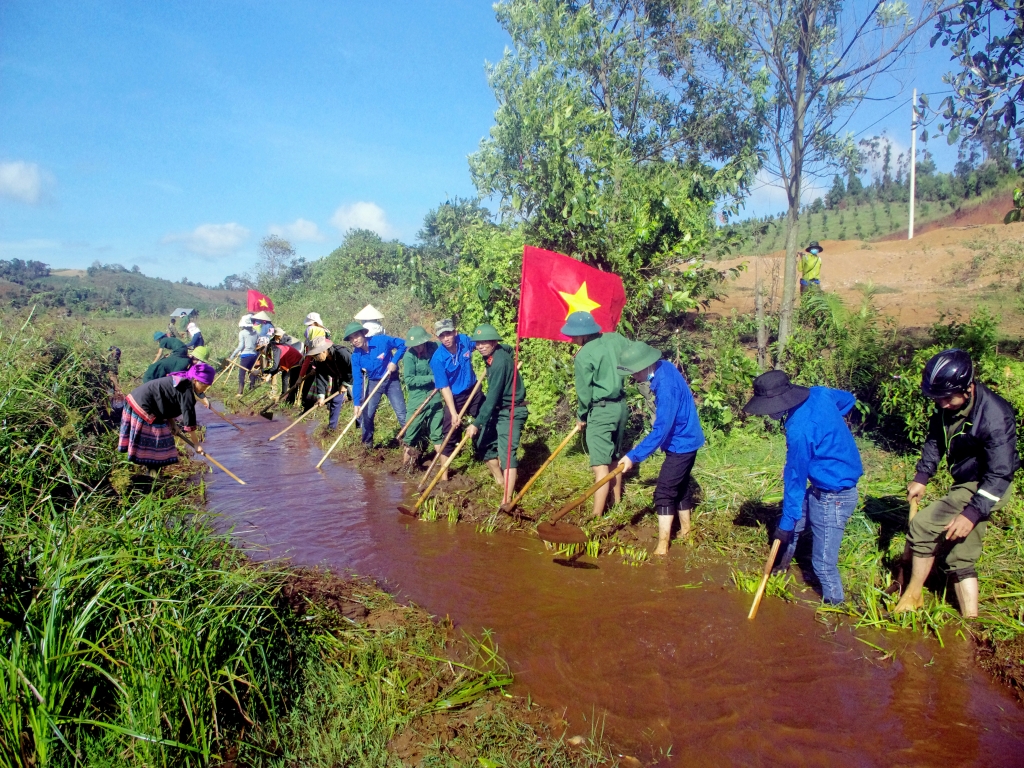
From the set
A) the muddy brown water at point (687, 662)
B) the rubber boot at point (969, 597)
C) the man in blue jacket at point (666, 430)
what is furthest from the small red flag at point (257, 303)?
the rubber boot at point (969, 597)

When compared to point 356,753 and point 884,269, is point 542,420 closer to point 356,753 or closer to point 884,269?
point 356,753

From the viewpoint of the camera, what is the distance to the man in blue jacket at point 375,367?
29.7ft

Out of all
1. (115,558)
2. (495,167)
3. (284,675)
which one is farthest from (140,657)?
(495,167)

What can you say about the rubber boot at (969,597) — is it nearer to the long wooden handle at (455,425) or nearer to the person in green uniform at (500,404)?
the person in green uniform at (500,404)

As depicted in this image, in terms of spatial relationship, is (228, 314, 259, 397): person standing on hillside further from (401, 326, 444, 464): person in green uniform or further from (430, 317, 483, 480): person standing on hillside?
(430, 317, 483, 480): person standing on hillside

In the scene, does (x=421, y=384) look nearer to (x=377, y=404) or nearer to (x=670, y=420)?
(x=377, y=404)

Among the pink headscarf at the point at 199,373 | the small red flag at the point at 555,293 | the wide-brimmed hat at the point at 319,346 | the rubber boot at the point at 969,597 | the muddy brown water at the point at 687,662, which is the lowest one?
the muddy brown water at the point at 687,662

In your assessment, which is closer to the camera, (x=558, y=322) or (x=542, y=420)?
(x=558, y=322)

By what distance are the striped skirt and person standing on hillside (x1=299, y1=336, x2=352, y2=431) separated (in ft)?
12.6

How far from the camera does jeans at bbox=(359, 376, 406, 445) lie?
9.11m

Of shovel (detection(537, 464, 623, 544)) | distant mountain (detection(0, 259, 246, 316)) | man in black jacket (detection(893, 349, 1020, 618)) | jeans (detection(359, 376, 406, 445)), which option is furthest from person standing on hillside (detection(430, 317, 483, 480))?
distant mountain (detection(0, 259, 246, 316))

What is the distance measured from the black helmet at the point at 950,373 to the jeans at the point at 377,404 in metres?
6.33

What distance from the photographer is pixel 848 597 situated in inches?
188

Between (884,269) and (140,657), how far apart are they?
18246 mm
